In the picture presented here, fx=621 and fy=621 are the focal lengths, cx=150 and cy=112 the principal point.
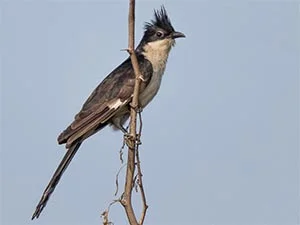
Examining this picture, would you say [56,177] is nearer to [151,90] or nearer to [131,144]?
[151,90]

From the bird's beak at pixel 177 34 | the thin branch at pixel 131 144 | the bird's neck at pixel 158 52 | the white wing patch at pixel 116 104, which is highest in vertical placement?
the bird's beak at pixel 177 34

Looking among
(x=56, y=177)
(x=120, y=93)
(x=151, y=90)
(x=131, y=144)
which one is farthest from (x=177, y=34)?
(x=131, y=144)

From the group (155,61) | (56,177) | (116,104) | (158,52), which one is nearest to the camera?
(56,177)

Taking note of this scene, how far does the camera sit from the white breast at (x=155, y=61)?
5.73 metres

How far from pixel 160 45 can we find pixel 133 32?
308cm

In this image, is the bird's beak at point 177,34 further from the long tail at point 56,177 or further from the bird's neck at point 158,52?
the long tail at point 56,177

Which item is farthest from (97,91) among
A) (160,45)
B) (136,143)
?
(136,143)

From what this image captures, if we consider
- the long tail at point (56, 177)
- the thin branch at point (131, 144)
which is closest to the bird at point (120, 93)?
the long tail at point (56, 177)

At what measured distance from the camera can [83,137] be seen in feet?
18.0

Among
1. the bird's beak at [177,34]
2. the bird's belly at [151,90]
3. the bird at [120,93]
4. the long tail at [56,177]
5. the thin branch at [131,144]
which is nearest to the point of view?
the thin branch at [131,144]

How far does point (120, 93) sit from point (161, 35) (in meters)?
1.08

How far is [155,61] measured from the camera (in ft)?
20.0

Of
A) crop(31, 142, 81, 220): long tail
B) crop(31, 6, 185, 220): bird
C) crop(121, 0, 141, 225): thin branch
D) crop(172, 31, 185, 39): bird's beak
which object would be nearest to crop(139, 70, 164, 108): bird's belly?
crop(31, 6, 185, 220): bird

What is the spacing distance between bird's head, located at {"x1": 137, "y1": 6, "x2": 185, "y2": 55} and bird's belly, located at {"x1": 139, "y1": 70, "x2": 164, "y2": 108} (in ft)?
1.39
